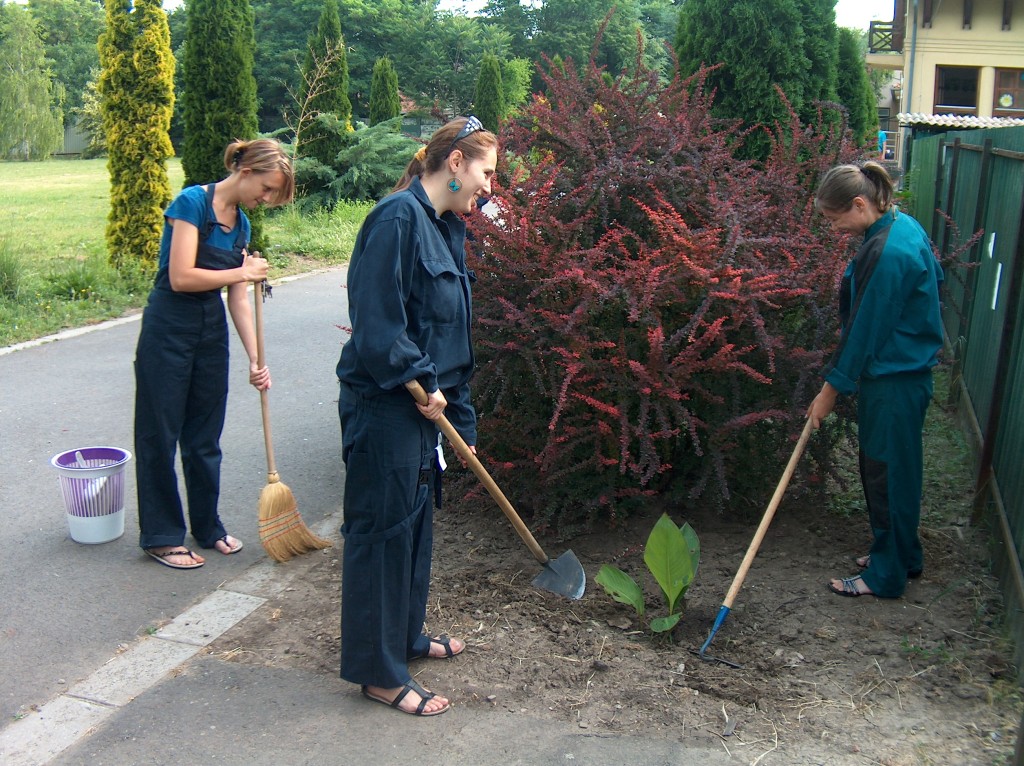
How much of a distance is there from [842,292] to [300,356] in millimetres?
5783

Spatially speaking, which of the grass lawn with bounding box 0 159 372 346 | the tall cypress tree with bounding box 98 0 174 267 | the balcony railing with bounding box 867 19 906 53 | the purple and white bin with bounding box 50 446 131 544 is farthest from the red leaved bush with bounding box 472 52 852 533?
the balcony railing with bounding box 867 19 906 53

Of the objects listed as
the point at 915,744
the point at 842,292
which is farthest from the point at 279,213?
the point at 915,744

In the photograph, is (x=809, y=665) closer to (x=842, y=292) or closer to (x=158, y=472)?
(x=842, y=292)

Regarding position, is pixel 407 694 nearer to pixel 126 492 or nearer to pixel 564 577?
pixel 564 577

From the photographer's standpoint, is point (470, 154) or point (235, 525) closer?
point (470, 154)

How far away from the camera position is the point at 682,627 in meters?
3.84

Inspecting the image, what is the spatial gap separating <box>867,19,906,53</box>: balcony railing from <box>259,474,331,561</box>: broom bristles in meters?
34.9

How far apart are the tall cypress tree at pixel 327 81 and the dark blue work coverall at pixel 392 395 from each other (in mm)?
16899

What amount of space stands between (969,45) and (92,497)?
35.4m

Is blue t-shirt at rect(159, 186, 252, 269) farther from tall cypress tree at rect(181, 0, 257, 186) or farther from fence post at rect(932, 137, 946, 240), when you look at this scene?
tall cypress tree at rect(181, 0, 257, 186)

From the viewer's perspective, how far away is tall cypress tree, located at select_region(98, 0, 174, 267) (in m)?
11.2

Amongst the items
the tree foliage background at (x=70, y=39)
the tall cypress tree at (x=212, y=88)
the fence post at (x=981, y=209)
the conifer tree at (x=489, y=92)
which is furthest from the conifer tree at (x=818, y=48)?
the tree foliage background at (x=70, y=39)

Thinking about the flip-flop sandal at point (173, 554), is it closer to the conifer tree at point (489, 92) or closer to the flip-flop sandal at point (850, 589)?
the flip-flop sandal at point (850, 589)

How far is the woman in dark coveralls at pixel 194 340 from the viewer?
13.8 ft
